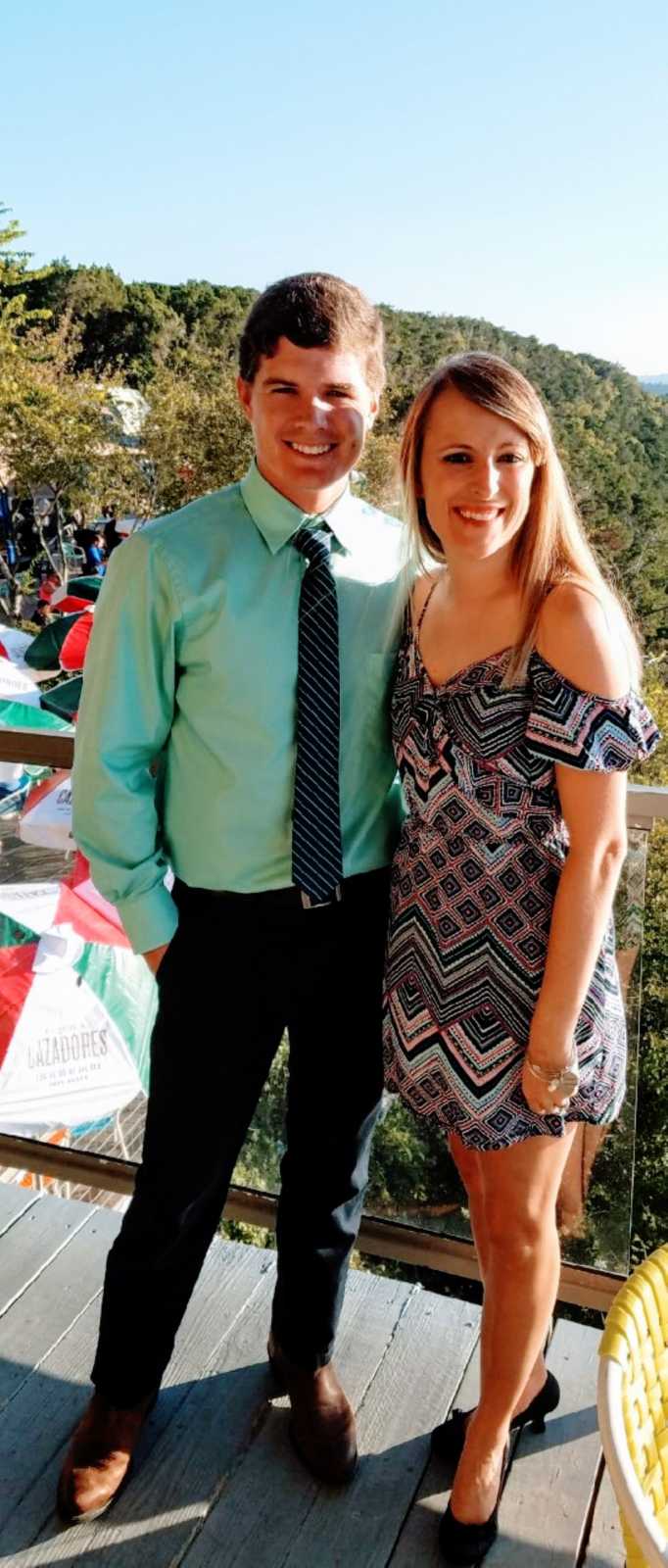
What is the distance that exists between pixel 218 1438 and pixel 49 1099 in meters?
2.50

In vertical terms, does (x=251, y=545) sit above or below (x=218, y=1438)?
above

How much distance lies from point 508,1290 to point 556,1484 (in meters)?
0.47

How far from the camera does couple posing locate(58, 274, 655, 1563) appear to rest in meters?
1.48

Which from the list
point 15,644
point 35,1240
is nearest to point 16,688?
point 15,644

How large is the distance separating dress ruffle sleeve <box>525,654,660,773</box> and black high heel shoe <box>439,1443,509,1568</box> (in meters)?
1.19

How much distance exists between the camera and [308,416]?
158 centimetres

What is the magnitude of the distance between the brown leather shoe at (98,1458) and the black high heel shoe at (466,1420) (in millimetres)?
492

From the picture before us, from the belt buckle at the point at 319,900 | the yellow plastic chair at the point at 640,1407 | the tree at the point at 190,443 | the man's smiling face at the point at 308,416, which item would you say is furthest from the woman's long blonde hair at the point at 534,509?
the tree at the point at 190,443

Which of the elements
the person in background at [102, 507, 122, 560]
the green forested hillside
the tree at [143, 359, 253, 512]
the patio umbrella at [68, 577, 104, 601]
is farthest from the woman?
the person in background at [102, 507, 122, 560]

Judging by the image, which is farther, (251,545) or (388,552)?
(388,552)

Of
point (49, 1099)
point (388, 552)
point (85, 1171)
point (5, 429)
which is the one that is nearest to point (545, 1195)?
point (388, 552)

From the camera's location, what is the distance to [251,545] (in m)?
1.65

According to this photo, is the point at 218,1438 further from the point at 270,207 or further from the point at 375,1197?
the point at 270,207

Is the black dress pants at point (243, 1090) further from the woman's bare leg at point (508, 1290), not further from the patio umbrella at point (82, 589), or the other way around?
the patio umbrella at point (82, 589)
